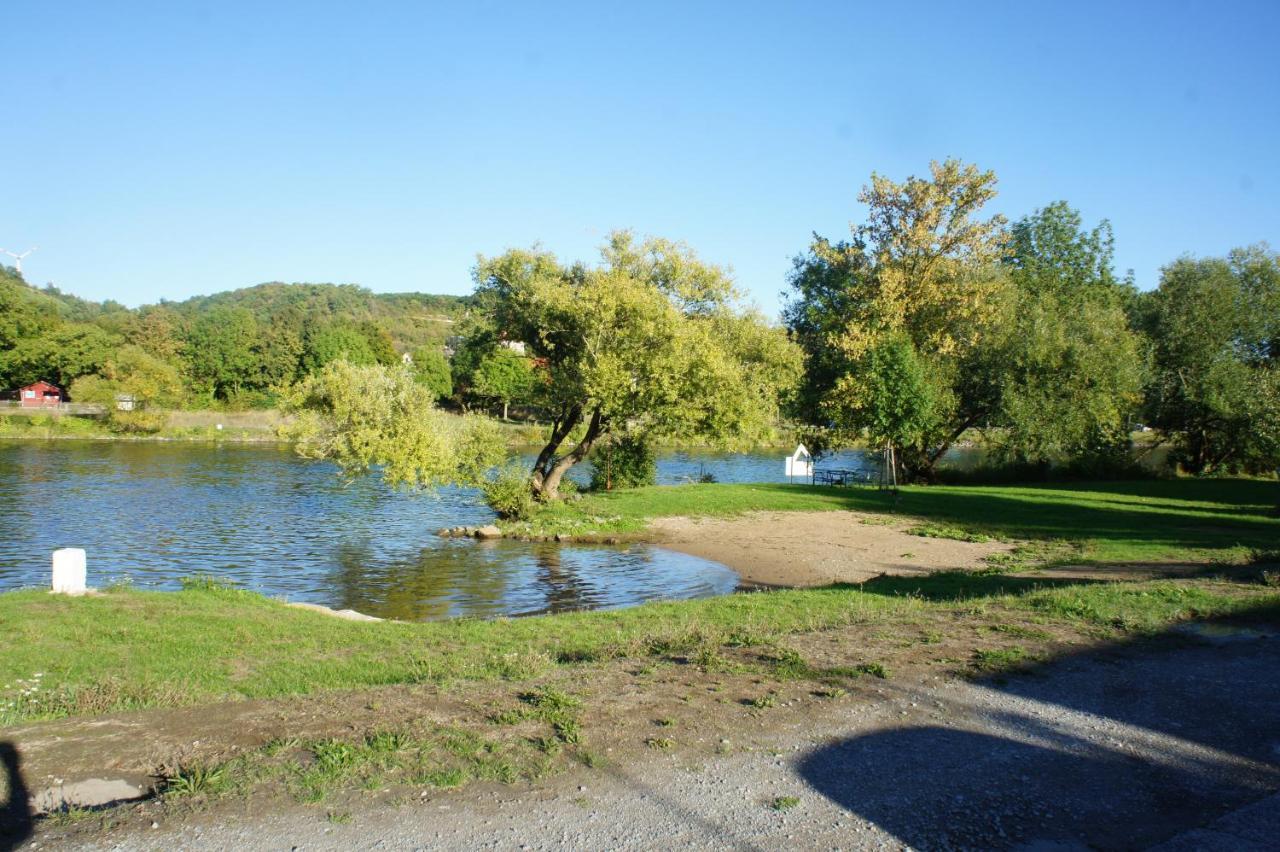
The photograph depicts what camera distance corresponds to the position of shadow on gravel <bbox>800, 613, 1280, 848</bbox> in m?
5.64

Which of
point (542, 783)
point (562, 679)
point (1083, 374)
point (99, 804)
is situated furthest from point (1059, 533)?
point (99, 804)

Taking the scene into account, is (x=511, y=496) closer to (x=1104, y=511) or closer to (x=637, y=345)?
(x=637, y=345)

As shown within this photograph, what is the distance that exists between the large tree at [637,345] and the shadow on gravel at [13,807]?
21.6m

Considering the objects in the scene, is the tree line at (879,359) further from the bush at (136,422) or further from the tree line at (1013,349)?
the bush at (136,422)

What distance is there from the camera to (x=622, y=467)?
36312 millimetres

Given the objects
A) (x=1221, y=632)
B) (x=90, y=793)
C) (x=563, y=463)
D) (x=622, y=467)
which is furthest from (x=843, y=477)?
(x=90, y=793)

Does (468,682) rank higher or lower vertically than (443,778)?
lower

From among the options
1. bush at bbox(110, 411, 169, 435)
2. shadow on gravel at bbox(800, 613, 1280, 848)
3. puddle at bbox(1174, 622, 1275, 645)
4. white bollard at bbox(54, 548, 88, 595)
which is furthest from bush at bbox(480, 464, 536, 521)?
bush at bbox(110, 411, 169, 435)

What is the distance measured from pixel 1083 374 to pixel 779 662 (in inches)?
1431

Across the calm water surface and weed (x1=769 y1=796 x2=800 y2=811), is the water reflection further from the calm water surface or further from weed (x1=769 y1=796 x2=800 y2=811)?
weed (x1=769 y1=796 x2=800 y2=811)

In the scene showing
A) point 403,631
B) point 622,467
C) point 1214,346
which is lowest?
point 403,631

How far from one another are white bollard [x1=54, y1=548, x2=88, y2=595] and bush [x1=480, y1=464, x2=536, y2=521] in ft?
51.3

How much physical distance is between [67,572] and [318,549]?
11.3 meters

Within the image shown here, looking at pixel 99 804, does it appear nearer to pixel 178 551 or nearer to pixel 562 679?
pixel 562 679
